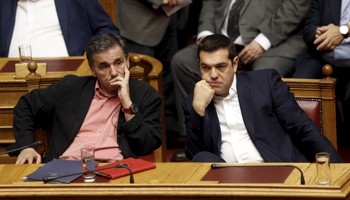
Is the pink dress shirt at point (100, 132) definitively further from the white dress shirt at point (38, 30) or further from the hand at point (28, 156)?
the white dress shirt at point (38, 30)

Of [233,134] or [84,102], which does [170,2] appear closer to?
[84,102]

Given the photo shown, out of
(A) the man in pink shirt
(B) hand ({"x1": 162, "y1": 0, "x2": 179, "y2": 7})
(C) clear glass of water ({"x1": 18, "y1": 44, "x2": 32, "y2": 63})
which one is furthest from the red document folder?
(B) hand ({"x1": 162, "y1": 0, "x2": 179, "y2": 7})

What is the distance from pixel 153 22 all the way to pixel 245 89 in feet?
5.23

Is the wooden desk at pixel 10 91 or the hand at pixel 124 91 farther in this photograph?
the wooden desk at pixel 10 91

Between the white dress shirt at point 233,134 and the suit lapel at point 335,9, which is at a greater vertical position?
the suit lapel at point 335,9

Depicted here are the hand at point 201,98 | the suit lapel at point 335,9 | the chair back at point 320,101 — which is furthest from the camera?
the suit lapel at point 335,9

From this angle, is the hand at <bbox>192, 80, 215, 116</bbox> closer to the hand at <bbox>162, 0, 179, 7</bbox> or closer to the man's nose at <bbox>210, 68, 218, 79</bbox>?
the man's nose at <bbox>210, 68, 218, 79</bbox>

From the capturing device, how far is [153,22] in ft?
12.8

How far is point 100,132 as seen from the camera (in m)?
2.57

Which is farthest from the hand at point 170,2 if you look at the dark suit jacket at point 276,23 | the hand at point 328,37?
the hand at point 328,37

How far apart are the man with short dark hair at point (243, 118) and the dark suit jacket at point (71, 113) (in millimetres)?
197

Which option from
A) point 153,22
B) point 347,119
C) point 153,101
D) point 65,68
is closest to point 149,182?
point 153,101

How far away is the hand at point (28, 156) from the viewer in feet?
7.90

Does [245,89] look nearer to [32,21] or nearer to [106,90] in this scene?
[106,90]
